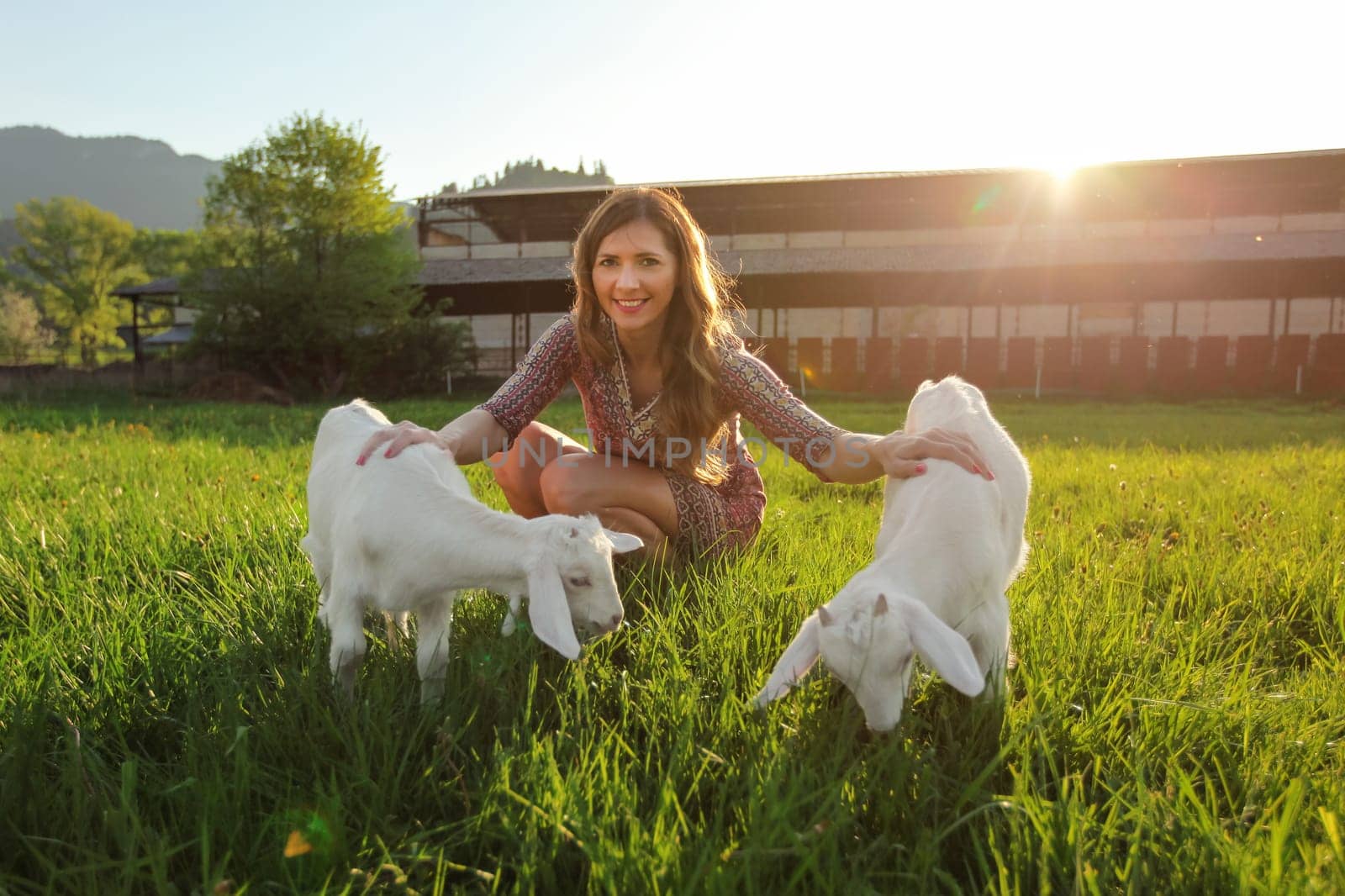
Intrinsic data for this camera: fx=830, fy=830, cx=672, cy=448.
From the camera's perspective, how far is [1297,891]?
129 centimetres

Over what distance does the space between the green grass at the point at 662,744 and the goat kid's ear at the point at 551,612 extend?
19cm

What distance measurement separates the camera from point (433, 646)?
2090 millimetres

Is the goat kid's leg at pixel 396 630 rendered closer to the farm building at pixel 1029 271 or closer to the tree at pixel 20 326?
the farm building at pixel 1029 271

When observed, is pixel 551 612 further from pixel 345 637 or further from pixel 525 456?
pixel 525 456

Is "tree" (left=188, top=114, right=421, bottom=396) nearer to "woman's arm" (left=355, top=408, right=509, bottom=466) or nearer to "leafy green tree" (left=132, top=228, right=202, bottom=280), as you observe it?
"woman's arm" (left=355, top=408, right=509, bottom=466)

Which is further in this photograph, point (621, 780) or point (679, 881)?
point (621, 780)

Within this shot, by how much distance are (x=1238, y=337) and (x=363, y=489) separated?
83.2ft

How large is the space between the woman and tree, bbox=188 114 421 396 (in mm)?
18427

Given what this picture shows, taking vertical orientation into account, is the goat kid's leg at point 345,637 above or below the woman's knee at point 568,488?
below

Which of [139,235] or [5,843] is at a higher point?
[139,235]

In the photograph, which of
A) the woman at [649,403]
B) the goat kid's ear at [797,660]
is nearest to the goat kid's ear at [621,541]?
the goat kid's ear at [797,660]

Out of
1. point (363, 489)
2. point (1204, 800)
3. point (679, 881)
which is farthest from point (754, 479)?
point (679, 881)

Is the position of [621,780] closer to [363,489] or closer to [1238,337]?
[363,489]

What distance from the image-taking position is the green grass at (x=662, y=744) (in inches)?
56.1
